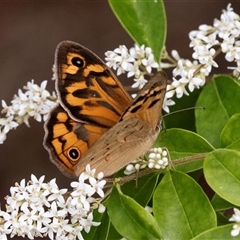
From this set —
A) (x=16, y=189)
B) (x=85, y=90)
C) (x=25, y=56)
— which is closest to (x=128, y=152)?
(x=85, y=90)

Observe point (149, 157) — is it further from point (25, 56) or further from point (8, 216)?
point (25, 56)

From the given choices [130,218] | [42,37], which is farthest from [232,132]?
[42,37]

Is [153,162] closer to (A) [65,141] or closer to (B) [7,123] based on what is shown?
(A) [65,141]

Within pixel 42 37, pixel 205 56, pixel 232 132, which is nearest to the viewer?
pixel 232 132

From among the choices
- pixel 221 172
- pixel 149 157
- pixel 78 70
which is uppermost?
pixel 78 70

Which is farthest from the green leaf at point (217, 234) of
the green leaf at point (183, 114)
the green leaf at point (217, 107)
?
the green leaf at point (183, 114)
